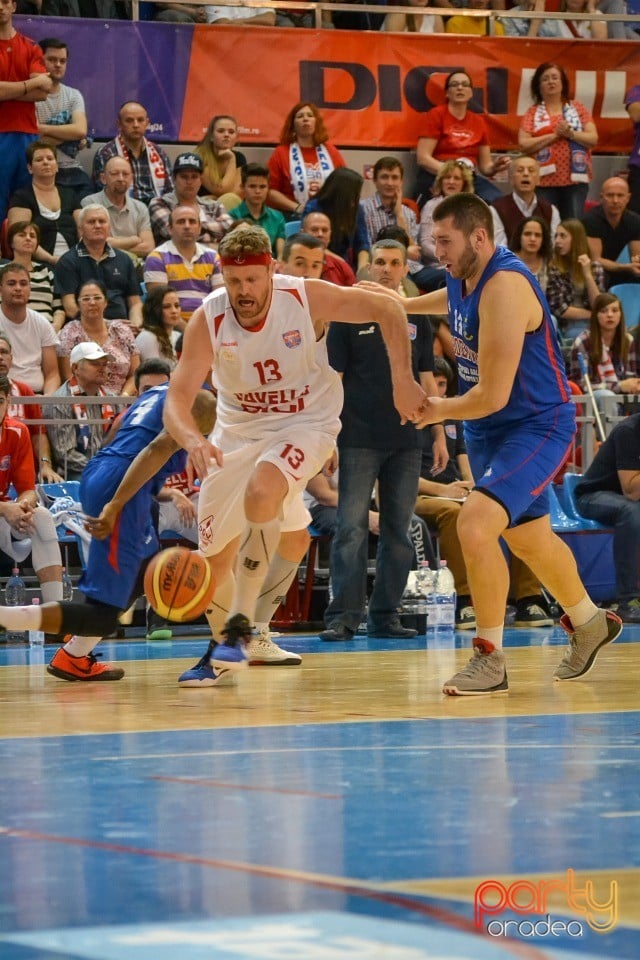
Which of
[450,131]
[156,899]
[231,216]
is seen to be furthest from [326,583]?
[156,899]

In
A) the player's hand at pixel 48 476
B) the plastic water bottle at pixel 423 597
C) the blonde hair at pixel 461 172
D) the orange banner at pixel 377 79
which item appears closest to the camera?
the plastic water bottle at pixel 423 597

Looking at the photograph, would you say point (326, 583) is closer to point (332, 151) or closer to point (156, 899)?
point (332, 151)

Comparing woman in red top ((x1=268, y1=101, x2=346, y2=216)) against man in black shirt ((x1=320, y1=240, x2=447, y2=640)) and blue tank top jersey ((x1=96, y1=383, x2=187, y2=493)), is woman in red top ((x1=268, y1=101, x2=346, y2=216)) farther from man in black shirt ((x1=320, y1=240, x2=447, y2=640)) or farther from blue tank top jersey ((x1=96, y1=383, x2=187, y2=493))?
blue tank top jersey ((x1=96, y1=383, x2=187, y2=493))

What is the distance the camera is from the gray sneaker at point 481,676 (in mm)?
6219

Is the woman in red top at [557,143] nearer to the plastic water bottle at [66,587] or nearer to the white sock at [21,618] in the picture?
the plastic water bottle at [66,587]

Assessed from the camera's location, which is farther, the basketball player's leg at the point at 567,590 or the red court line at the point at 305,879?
the basketball player's leg at the point at 567,590

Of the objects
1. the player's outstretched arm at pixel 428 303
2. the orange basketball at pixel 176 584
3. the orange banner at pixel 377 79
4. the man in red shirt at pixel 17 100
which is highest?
the orange banner at pixel 377 79

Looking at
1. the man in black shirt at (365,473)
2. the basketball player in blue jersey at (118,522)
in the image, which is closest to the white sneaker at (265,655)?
the basketball player in blue jersey at (118,522)

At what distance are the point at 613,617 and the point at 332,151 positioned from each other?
28.3ft

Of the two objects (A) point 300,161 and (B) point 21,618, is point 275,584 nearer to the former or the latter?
(B) point 21,618

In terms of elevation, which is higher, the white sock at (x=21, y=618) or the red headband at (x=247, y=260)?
the red headband at (x=247, y=260)

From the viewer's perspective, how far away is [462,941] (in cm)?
236

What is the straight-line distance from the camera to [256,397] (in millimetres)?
6910

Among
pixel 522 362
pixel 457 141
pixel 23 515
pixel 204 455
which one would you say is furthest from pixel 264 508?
pixel 457 141
